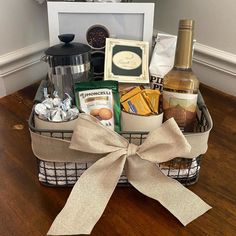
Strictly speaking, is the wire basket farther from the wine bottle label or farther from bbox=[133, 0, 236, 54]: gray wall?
bbox=[133, 0, 236, 54]: gray wall

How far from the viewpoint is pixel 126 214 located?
514 mm

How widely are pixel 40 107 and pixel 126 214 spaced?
0.23m

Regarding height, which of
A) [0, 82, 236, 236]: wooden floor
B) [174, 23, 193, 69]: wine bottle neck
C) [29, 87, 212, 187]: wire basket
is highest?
[174, 23, 193, 69]: wine bottle neck

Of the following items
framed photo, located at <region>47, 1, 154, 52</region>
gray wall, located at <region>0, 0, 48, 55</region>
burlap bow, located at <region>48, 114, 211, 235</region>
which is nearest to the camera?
burlap bow, located at <region>48, 114, 211, 235</region>

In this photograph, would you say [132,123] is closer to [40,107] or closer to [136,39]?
[40,107]

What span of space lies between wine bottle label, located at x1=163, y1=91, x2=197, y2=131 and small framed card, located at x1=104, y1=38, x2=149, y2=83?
11 centimetres

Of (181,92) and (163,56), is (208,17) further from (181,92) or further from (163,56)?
(181,92)

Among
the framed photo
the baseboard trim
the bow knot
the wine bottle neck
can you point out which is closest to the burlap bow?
the bow knot

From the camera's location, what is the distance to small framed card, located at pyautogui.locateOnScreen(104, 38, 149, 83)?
0.65 meters

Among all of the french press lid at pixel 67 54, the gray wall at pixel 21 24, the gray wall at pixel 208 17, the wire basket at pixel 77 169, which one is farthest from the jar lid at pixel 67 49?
the gray wall at pixel 208 17

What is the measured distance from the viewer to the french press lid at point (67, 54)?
60 cm

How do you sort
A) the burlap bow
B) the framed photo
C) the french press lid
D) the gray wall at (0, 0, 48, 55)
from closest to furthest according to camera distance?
the burlap bow, the french press lid, the framed photo, the gray wall at (0, 0, 48, 55)

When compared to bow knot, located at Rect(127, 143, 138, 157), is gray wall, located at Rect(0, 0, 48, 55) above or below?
above

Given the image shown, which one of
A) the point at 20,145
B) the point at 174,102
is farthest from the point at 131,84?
the point at 20,145
